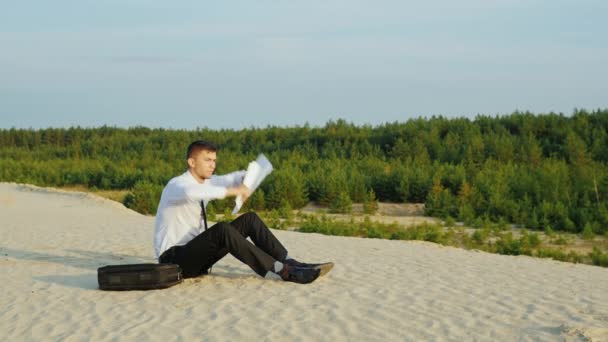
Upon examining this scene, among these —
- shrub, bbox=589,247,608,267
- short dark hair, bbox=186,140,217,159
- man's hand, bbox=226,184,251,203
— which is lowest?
shrub, bbox=589,247,608,267

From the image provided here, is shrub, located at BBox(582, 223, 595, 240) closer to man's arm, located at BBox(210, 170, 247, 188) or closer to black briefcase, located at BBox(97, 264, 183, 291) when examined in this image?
man's arm, located at BBox(210, 170, 247, 188)

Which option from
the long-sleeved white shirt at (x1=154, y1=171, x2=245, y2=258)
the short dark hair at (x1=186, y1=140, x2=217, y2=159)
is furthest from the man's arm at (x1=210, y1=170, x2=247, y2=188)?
the short dark hair at (x1=186, y1=140, x2=217, y2=159)

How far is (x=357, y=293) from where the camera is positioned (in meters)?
9.29

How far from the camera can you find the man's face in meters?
8.91

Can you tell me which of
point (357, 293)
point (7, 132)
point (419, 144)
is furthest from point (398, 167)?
point (7, 132)

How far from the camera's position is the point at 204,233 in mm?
8836

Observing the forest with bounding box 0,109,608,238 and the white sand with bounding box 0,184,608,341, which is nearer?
the white sand with bounding box 0,184,608,341

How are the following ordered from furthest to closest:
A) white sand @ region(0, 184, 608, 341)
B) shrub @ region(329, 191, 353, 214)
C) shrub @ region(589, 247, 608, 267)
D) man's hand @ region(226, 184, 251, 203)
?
1. shrub @ region(329, 191, 353, 214)
2. shrub @ region(589, 247, 608, 267)
3. man's hand @ region(226, 184, 251, 203)
4. white sand @ region(0, 184, 608, 341)

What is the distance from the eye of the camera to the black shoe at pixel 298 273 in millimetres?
9180

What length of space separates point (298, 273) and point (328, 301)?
1.83 ft

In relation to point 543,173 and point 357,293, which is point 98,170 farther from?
point 357,293

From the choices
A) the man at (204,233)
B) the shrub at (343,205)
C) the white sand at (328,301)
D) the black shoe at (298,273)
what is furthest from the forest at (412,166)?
the man at (204,233)

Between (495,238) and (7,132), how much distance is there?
42274mm

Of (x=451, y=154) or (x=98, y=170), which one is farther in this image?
(x=98, y=170)
